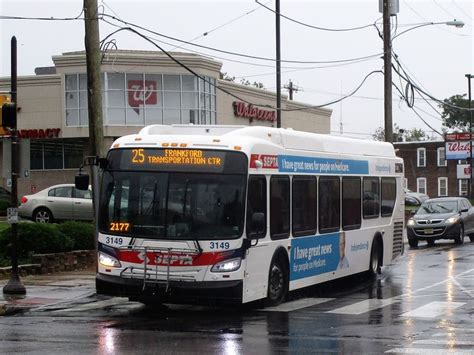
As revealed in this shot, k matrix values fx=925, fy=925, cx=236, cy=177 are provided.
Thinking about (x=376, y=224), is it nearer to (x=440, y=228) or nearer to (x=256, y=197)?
(x=256, y=197)

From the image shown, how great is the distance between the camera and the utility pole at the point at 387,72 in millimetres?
30906

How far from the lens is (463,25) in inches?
1300

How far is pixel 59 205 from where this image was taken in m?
31.2

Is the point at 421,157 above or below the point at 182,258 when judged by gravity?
above

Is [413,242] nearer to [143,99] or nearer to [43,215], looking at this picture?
[43,215]

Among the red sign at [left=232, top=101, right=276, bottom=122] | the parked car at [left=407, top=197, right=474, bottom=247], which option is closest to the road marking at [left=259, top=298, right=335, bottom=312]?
the parked car at [left=407, top=197, right=474, bottom=247]

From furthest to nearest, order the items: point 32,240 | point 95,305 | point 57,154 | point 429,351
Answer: point 57,154
point 32,240
point 95,305
point 429,351

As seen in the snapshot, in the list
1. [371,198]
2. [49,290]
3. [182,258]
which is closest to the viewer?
[182,258]

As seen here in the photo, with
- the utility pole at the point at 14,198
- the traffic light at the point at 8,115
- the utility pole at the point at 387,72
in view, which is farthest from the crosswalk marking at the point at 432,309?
the utility pole at the point at 387,72

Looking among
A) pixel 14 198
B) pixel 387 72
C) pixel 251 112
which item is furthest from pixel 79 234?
pixel 251 112

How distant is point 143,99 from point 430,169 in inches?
1704

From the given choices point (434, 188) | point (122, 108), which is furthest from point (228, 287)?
point (434, 188)

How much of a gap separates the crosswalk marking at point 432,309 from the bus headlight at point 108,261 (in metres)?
4.49

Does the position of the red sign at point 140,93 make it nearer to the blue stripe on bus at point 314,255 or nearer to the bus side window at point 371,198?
the bus side window at point 371,198
